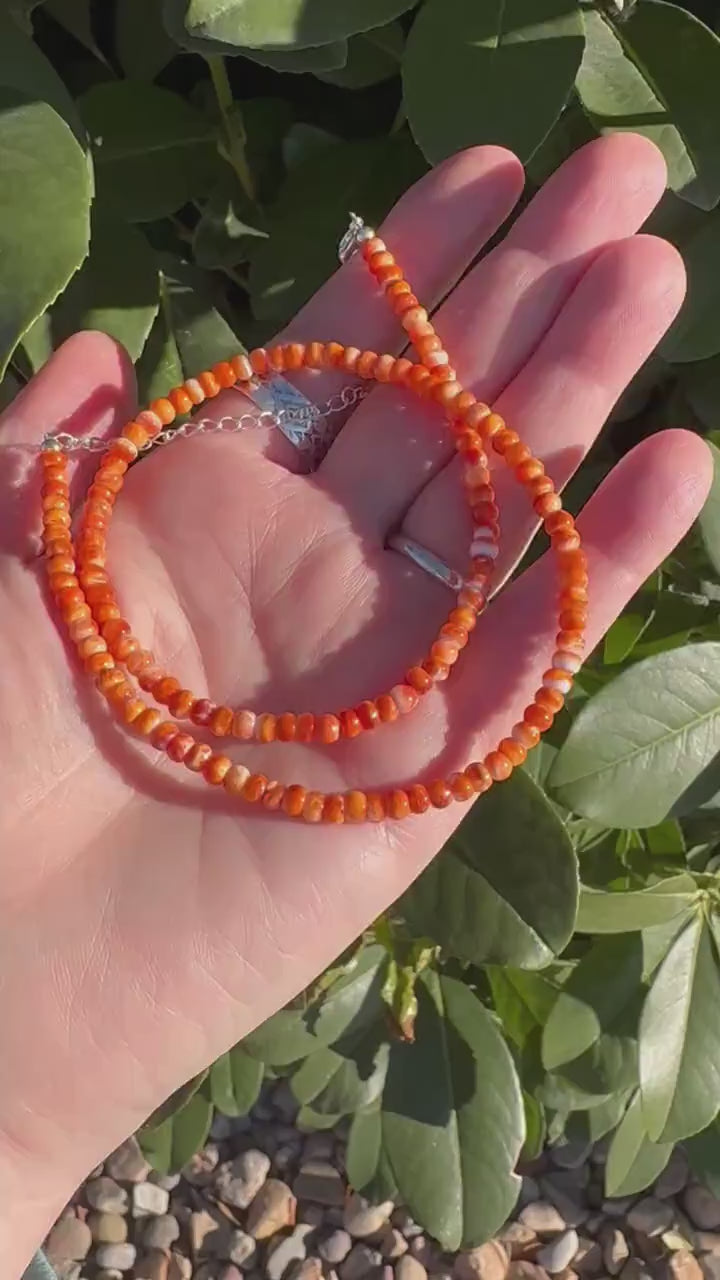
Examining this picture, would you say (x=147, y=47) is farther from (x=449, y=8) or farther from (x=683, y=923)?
(x=683, y=923)

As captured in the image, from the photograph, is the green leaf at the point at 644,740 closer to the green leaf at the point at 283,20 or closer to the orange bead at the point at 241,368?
the orange bead at the point at 241,368

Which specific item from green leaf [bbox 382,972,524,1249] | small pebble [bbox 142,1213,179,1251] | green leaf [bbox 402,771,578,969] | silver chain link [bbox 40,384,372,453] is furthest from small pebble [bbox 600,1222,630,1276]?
silver chain link [bbox 40,384,372,453]

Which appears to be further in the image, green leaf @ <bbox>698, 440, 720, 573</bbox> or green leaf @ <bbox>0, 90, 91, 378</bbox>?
green leaf @ <bbox>698, 440, 720, 573</bbox>

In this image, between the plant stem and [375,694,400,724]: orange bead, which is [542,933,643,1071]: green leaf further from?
the plant stem

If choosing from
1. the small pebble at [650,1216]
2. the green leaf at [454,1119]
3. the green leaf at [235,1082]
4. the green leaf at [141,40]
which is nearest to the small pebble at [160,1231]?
the green leaf at [235,1082]

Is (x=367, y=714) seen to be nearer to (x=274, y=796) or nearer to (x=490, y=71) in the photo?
(x=274, y=796)
